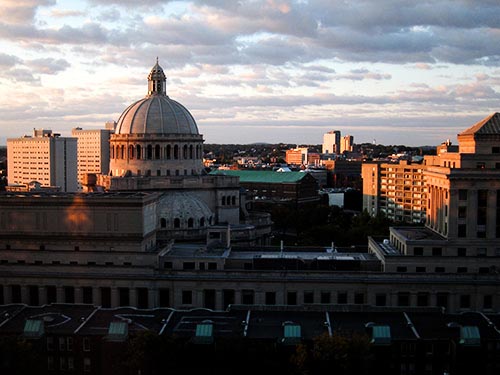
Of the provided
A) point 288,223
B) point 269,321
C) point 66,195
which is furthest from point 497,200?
point 288,223

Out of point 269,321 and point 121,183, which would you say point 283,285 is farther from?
point 121,183

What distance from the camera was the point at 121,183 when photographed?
374 feet

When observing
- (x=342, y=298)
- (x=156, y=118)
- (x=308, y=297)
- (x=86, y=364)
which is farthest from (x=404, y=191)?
(x=86, y=364)

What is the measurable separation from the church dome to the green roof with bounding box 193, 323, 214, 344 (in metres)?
59.0

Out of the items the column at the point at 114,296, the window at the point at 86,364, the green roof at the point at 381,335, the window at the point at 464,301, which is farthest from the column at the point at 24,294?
the window at the point at 464,301

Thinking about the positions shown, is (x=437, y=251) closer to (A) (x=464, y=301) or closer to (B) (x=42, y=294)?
(A) (x=464, y=301)

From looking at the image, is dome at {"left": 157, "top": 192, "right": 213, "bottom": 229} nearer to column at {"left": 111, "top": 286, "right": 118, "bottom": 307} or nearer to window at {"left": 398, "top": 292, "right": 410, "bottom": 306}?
column at {"left": 111, "top": 286, "right": 118, "bottom": 307}

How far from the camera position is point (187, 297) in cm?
8700

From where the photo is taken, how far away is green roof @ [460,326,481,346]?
6438 cm

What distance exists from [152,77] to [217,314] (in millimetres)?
65086

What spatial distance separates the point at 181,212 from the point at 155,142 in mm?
16545

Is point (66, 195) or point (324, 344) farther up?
point (66, 195)

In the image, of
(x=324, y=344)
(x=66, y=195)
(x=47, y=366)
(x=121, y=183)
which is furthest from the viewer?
(x=121, y=183)

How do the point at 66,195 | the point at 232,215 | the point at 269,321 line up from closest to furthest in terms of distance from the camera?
the point at 269,321, the point at 66,195, the point at 232,215
